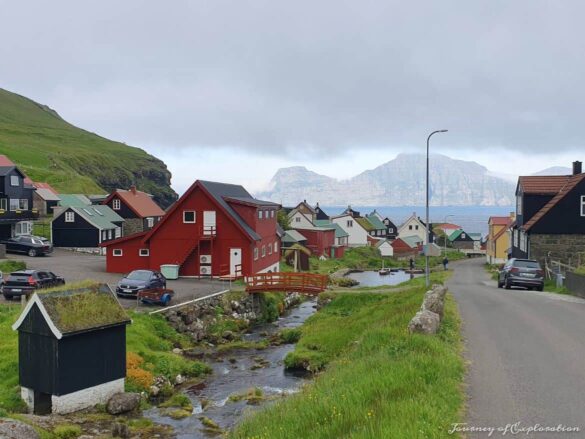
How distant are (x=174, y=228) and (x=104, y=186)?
110672mm

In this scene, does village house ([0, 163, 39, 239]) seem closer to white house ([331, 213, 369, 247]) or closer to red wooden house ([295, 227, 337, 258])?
red wooden house ([295, 227, 337, 258])

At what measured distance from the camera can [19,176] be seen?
226 feet

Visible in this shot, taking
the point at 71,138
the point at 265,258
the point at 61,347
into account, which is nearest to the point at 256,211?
the point at 265,258

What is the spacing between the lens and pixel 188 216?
1868 inches

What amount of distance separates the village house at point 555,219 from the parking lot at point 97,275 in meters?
23.6

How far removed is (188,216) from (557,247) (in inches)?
1137

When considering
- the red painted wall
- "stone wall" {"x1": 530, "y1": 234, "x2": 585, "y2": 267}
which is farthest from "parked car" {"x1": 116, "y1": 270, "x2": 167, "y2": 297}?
the red painted wall

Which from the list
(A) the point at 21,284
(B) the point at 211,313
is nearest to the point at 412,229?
(B) the point at 211,313

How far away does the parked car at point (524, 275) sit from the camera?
108ft

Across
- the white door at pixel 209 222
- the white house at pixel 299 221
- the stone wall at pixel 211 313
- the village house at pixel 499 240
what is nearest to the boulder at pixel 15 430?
the stone wall at pixel 211 313

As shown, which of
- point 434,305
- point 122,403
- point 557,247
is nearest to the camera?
point 434,305

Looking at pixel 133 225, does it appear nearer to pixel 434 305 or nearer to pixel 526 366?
pixel 434 305

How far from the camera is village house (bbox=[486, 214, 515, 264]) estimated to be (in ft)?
274

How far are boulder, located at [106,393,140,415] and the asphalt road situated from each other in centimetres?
1134
